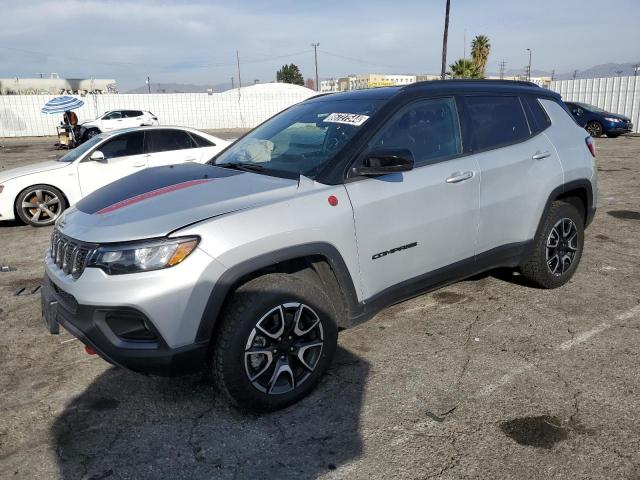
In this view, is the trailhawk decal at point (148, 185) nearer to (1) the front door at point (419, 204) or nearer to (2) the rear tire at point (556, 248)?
(1) the front door at point (419, 204)

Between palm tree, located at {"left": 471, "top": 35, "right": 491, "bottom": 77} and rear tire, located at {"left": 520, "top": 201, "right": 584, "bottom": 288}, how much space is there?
Answer: 4298cm

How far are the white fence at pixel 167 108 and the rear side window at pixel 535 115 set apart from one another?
93.5ft

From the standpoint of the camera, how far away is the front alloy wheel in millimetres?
2816

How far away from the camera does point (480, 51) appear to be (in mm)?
44375

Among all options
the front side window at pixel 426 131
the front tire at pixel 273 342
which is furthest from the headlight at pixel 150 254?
the front side window at pixel 426 131

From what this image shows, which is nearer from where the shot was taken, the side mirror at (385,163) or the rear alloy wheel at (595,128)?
the side mirror at (385,163)

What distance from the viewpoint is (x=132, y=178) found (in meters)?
3.64

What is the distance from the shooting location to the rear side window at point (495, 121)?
386 cm

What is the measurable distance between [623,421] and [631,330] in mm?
1287

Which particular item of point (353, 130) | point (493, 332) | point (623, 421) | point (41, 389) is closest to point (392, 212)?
point (353, 130)

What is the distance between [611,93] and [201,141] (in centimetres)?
2213

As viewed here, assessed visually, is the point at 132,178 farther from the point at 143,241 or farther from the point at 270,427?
the point at 270,427

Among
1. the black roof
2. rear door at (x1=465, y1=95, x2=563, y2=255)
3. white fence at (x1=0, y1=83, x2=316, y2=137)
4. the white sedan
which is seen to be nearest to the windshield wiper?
the black roof

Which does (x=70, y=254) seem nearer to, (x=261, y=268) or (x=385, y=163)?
(x=261, y=268)
